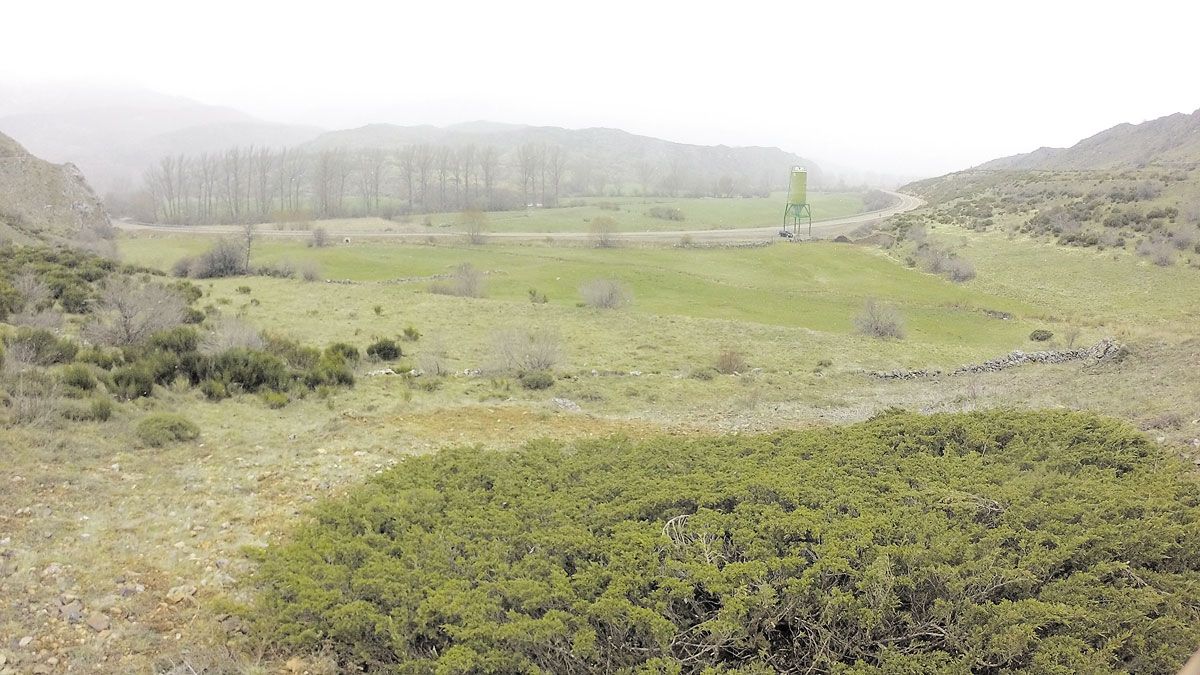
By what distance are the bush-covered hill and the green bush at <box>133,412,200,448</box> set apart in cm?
467

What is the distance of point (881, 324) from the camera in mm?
31125

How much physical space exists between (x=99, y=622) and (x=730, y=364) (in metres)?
19.4

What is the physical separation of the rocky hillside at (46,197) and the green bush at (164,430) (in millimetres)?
46285

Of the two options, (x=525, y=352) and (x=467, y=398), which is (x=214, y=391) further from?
(x=525, y=352)

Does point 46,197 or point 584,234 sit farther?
point 584,234

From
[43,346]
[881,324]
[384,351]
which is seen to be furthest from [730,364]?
[43,346]

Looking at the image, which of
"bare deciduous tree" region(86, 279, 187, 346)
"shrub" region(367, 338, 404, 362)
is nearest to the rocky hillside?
"bare deciduous tree" region(86, 279, 187, 346)

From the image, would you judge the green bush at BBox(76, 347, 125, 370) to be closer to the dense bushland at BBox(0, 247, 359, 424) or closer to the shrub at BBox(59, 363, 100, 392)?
the dense bushland at BBox(0, 247, 359, 424)

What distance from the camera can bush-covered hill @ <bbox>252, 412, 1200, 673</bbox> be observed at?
4910 mm

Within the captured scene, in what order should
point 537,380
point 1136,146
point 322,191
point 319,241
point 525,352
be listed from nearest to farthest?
point 537,380 → point 525,352 → point 319,241 → point 322,191 → point 1136,146

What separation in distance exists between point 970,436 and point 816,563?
4.66 meters

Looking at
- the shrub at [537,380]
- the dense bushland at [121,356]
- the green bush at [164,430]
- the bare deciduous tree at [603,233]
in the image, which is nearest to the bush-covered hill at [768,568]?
the green bush at [164,430]

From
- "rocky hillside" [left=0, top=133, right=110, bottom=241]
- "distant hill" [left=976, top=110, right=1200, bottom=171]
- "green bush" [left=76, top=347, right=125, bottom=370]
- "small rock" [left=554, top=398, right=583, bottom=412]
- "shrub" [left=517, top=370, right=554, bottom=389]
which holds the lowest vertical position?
"small rock" [left=554, top=398, right=583, bottom=412]

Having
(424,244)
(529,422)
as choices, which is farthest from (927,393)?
(424,244)
